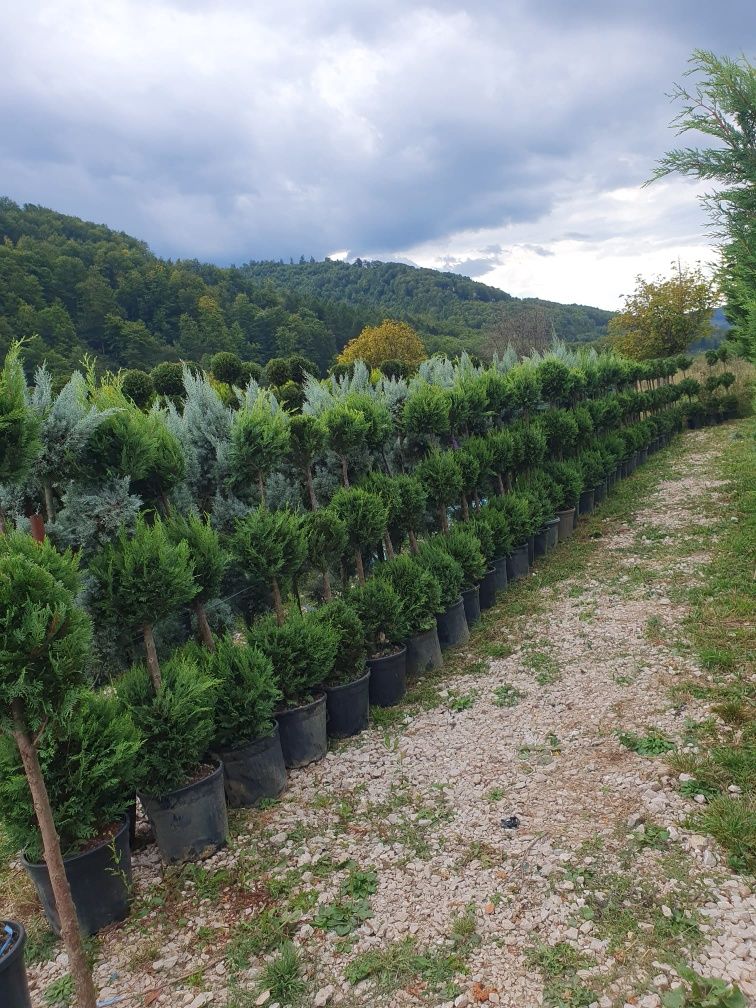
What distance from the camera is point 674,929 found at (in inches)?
96.2

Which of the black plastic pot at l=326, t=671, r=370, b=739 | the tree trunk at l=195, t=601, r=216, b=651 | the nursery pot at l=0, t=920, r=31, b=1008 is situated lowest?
the black plastic pot at l=326, t=671, r=370, b=739

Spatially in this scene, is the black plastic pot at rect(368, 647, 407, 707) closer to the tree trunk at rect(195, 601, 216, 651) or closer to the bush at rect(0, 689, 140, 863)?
the tree trunk at rect(195, 601, 216, 651)

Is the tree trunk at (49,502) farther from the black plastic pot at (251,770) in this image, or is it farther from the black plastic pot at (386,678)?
the black plastic pot at (386,678)

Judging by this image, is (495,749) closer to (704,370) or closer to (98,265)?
(704,370)

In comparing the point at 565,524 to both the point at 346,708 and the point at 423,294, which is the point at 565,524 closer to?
the point at 346,708

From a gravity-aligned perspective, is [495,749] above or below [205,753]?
Result: below

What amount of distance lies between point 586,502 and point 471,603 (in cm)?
568

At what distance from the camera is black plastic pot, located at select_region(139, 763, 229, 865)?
3.22 meters

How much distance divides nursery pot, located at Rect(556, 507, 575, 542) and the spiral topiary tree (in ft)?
27.0

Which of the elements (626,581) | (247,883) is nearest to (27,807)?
(247,883)

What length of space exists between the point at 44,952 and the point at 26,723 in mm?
1442

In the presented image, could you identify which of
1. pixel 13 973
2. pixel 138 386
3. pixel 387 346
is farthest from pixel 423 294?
pixel 13 973

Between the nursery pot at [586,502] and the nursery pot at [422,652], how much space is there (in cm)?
653

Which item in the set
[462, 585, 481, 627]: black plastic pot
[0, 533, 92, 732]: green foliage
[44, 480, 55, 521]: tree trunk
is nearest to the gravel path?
[0, 533, 92, 732]: green foliage
